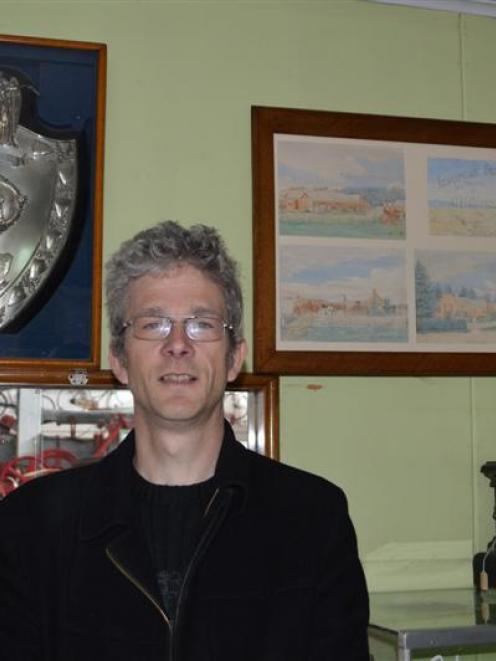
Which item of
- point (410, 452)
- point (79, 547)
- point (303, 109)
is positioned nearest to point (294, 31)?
point (303, 109)

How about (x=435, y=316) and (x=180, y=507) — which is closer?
(x=180, y=507)

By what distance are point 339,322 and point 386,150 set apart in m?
0.46

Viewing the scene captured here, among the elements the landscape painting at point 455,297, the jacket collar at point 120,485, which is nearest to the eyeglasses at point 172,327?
the jacket collar at point 120,485

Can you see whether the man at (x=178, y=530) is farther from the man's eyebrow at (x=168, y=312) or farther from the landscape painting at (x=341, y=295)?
the landscape painting at (x=341, y=295)

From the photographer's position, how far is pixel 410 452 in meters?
2.43

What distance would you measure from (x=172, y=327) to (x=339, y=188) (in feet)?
3.37

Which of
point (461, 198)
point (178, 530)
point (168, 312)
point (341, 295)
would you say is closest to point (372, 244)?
point (341, 295)

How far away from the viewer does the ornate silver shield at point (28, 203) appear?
2219 mm

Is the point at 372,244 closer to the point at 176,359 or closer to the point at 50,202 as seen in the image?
the point at 50,202

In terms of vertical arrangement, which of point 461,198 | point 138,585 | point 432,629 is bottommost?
point 432,629

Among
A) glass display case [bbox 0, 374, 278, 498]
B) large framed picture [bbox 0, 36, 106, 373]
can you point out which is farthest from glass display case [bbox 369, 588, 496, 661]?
large framed picture [bbox 0, 36, 106, 373]

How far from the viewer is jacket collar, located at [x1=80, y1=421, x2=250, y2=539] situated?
150cm

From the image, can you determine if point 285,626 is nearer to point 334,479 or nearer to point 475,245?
point 334,479

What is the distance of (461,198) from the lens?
2.52 meters
